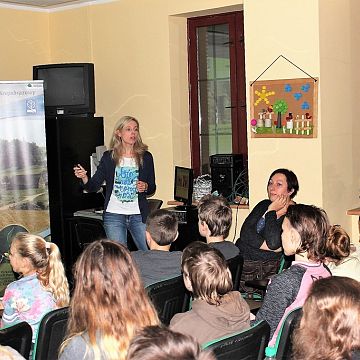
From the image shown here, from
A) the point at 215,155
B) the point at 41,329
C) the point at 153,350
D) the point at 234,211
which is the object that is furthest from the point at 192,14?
the point at 153,350

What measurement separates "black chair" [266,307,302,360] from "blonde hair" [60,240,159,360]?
639 mm

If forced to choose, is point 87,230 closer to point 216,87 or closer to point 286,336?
point 216,87

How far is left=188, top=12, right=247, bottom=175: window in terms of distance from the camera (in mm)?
6754

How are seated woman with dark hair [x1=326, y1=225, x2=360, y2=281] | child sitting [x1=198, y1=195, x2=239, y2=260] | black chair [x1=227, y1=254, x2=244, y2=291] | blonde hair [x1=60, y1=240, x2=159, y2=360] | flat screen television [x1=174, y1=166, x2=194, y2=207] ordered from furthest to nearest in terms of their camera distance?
flat screen television [x1=174, y1=166, x2=194, y2=207] < child sitting [x1=198, y1=195, x2=239, y2=260] < black chair [x1=227, y1=254, x2=244, y2=291] < seated woman with dark hair [x1=326, y1=225, x2=360, y2=281] < blonde hair [x1=60, y1=240, x2=159, y2=360]

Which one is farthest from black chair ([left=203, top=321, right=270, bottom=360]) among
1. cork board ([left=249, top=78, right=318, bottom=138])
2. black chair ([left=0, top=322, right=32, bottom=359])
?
cork board ([left=249, top=78, right=318, bottom=138])

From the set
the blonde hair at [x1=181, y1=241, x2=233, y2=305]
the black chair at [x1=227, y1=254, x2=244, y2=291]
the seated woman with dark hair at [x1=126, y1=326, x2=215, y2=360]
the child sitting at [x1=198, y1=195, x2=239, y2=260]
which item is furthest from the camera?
the child sitting at [x1=198, y1=195, x2=239, y2=260]

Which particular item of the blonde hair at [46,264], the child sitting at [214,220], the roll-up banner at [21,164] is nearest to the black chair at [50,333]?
the blonde hair at [46,264]

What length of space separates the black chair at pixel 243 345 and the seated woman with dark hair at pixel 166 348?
89 cm

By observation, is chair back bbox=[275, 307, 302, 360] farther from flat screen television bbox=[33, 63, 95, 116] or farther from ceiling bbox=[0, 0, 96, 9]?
ceiling bbox=[0, 0, 96, 9]

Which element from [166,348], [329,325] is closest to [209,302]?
[329,325]

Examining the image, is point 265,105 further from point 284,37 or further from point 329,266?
point 329,266

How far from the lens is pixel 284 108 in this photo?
18.5 feet

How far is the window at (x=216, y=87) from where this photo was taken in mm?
6754

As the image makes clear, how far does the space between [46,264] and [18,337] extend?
0.82 m
